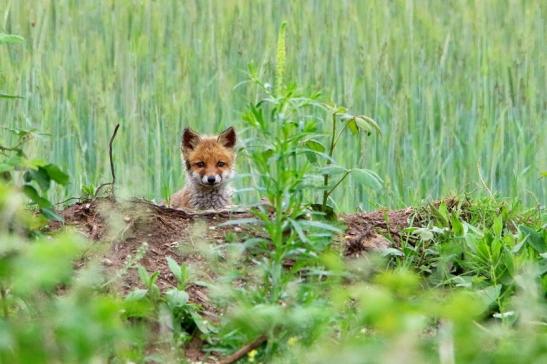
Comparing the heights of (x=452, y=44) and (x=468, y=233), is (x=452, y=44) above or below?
above

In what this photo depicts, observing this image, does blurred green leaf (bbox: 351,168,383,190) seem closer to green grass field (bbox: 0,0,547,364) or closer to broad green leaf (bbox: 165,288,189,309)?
green grass field (bbox: 0,0,547,364)

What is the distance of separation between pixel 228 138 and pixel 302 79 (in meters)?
1.22

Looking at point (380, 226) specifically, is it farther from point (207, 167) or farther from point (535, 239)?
point (207, 167)

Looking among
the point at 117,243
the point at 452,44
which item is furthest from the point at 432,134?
the point at 117,243

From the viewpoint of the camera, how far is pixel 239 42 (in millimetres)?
8820

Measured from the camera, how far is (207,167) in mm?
7672

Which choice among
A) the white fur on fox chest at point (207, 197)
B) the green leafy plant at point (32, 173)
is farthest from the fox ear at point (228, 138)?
the green leafy plant at point (32, 173)

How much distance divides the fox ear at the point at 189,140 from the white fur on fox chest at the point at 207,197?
0.76 ft

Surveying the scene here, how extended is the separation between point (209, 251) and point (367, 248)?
903mm

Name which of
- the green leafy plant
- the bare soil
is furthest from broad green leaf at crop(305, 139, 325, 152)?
the green leafy plant

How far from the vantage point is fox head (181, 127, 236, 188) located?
7582 millimetres

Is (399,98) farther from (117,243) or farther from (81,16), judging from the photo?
(117,243)

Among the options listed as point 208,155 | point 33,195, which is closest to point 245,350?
point 33,195

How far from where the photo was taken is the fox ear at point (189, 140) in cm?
752
